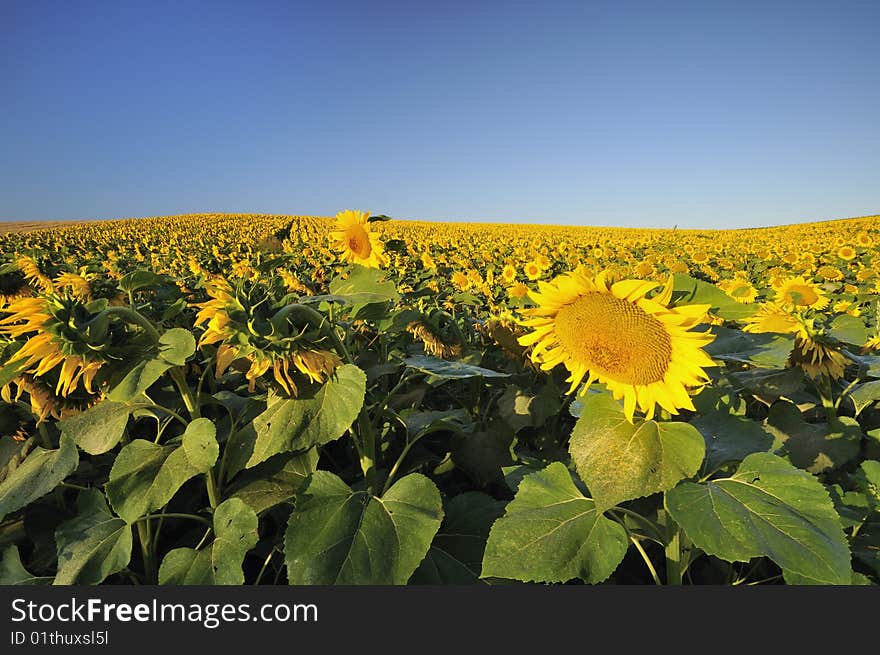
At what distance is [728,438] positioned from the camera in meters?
1.56

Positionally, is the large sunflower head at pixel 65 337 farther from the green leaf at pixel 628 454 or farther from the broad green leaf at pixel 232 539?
the green leaf at pixel 628 454

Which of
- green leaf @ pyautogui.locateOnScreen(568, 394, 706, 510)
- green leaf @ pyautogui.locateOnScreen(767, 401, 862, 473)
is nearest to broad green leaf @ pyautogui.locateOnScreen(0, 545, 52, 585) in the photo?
green leaf @ pyautogui.locateOnScreen(568, 394, 706, 510)

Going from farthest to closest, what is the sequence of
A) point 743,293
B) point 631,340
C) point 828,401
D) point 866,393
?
point 743,293 → point 828,401 → point 866,393 → point 631,340

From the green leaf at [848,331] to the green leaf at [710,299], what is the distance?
4.18 feet

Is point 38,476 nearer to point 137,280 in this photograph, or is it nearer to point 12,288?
point 137,280

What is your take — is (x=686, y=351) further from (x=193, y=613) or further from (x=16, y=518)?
(x=16, y=518)

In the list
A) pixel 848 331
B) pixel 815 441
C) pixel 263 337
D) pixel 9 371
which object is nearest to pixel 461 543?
pixel 263 337

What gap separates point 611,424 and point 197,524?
1898 mm

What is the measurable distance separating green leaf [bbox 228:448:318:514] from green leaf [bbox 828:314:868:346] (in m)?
2.37

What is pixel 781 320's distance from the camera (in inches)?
92.1

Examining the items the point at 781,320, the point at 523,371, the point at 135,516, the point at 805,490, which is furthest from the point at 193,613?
the point at 781,320

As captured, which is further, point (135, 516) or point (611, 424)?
point (135, 516)

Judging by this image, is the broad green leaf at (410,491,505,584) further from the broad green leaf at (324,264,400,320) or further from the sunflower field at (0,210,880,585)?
the broad green leaf at (324,264,400,320)

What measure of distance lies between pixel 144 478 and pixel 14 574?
0.59m
